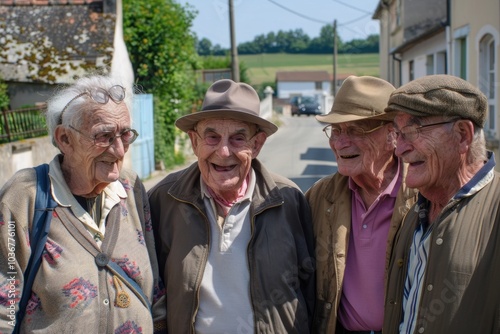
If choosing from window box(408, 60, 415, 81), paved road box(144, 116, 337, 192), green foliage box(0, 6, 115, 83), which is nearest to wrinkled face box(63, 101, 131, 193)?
paved road box(144, 116, 337, 192)

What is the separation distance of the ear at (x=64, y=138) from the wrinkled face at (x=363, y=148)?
124 cm

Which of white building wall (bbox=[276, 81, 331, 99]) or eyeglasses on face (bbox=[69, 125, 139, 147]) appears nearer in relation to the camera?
eyeglasses on face (bbox=[69, 125, 139, 147])

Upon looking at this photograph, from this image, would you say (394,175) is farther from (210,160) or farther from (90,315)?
(90,315)

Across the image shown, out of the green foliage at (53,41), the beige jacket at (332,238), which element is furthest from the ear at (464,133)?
the green foliage at (53,41)

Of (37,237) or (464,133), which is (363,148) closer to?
(464,133)

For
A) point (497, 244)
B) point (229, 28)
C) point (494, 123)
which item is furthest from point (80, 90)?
point (229, 28)

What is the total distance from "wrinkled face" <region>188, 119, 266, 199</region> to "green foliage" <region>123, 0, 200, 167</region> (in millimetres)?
12451

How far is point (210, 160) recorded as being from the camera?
2.95 m

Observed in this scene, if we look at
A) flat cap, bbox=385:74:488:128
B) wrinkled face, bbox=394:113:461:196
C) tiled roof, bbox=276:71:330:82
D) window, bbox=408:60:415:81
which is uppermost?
tiled roof, bbox=276:71:330:82

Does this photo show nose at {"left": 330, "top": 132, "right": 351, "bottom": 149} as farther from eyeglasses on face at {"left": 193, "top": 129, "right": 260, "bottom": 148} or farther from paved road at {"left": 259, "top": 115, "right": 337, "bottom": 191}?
paved road at {"left": 259, "top": 115, "right": 337, "bottom": 191}

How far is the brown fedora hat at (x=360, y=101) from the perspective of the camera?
9.84 ft

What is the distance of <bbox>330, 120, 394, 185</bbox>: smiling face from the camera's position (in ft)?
9.87

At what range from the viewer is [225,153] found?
2889mm

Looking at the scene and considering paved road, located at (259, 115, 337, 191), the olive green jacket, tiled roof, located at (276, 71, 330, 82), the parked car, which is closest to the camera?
the olive green jacket
